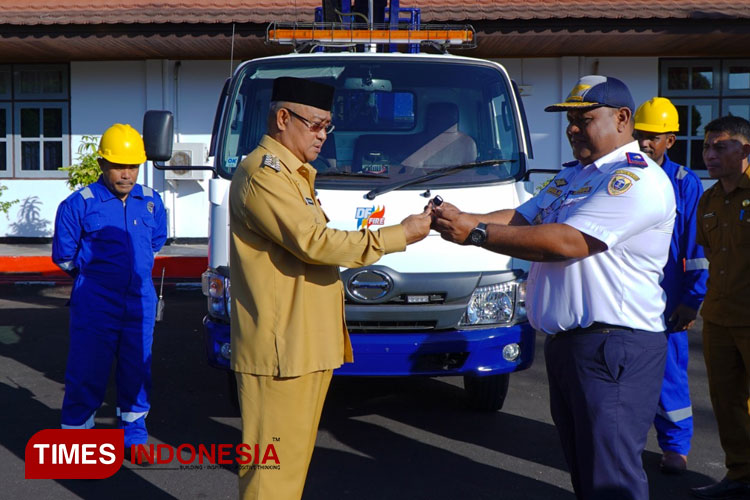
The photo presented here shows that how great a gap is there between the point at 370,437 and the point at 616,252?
2.50 metres

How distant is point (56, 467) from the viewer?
4.53 meters

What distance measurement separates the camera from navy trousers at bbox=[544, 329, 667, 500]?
299 cm

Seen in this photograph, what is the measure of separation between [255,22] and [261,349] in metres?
10.2

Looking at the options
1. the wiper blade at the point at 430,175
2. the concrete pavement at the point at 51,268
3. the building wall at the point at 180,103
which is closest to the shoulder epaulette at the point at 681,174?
the wiper blade at the point at 430,175

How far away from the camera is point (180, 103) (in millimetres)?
14195

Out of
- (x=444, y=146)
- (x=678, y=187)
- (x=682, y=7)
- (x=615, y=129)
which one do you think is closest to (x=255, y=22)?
(x=682, y=7)

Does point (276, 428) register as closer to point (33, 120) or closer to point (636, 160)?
point (636, 160)

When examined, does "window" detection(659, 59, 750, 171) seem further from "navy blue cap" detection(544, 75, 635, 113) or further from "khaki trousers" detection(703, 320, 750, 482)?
"navy blue cap" detection(544, 75, 635, 113)

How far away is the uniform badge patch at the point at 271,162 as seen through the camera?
296cm

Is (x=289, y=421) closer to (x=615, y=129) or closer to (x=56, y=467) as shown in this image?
(x=615, y=129)

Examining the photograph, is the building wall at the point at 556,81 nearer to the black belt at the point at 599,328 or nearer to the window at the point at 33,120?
the window at the point at 33,120

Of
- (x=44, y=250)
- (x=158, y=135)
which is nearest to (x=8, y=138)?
(x=44, y=250)

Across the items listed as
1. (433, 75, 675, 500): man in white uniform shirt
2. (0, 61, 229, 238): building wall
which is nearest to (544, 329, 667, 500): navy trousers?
(433, 75, 675, 500): man in white uniform shirt

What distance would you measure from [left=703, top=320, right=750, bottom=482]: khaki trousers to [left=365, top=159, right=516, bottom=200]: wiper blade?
1566 millimetres
